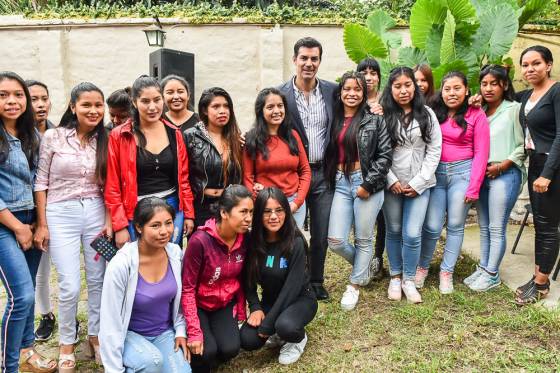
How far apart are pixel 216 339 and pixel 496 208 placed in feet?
7.96

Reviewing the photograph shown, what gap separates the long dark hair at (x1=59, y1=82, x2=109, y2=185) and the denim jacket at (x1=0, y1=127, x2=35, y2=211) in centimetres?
37

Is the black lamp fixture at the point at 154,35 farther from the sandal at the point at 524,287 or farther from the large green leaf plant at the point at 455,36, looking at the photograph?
the sandal at the point at 524,287

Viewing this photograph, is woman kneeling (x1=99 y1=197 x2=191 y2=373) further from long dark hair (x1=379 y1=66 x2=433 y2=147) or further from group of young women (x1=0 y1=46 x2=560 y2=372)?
long dark hair (x1=379 y1=66 x2=433 y2=147)

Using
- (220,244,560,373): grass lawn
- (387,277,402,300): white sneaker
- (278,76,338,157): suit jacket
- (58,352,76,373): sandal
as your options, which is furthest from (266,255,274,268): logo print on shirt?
(58,352,76,373): sandal

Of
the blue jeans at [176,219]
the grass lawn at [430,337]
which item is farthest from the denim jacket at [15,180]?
the grass lawn at [430,337]

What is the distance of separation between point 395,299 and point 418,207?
2.70 ft

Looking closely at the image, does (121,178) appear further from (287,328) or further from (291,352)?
(291,352)

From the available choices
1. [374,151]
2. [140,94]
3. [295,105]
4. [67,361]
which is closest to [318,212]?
[374,151]

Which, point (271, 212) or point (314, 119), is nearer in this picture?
point (271, 212)

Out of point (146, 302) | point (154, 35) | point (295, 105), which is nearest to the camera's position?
point (146, 302)

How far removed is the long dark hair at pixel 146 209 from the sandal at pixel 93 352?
1.02 m

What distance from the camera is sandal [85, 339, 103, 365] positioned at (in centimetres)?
309

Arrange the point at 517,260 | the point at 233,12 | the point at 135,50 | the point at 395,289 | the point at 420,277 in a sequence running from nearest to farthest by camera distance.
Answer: the point at 395,289
the point at 420,277
the point at 517,260
the point at 135,50
the point at 233,12

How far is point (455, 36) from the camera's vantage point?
589 cm
